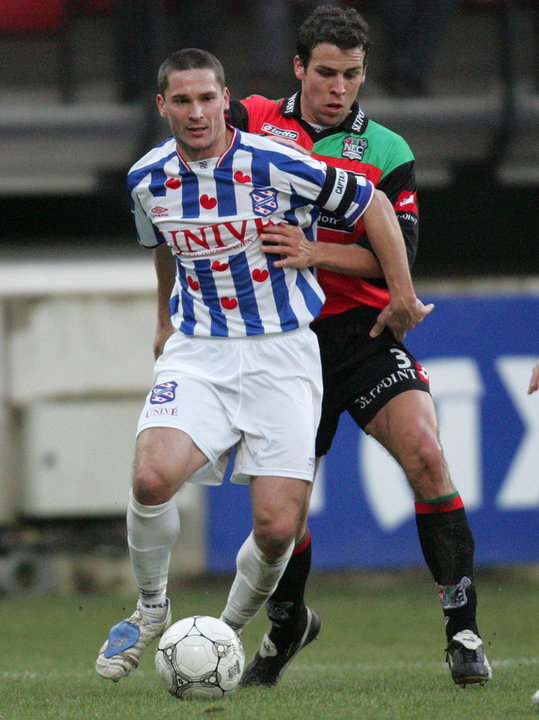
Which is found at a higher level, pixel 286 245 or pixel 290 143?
pixel 290 143

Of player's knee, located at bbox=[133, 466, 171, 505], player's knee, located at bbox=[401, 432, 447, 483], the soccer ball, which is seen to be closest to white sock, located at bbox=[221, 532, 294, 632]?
the soccer ball

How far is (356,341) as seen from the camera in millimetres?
4957

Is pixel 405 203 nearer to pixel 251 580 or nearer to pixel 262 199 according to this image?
pixel 262 199

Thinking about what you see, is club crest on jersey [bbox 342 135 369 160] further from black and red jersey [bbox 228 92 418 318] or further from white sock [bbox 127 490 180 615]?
white sock [bbox 127 490 180 615]

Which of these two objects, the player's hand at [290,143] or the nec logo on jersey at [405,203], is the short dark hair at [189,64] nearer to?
the player's hand at [290,143]

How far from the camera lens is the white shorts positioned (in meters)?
4.49

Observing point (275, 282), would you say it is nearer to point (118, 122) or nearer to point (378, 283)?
point (378, 283)

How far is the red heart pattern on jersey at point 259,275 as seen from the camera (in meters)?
4.60

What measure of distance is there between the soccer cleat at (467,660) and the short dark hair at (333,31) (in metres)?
2.07

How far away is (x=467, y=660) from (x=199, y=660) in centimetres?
94

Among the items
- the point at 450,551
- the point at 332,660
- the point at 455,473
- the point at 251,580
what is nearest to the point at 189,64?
the point at 251,580

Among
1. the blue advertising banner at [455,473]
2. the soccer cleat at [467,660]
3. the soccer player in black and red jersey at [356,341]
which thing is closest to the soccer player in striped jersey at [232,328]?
the soccer player in black and red jersey at [356,341]

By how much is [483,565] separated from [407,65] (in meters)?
3.67

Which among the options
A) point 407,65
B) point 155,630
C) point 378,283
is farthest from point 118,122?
point 155,630
